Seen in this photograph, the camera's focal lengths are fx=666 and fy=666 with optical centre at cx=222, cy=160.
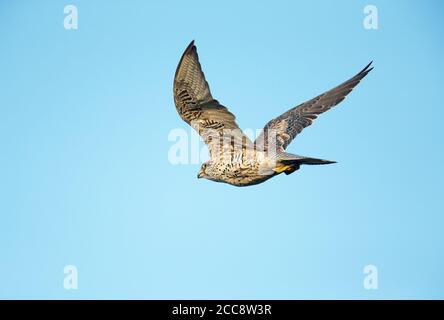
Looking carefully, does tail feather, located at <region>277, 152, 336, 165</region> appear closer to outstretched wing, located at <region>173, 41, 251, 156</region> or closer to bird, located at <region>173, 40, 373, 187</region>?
bird, located at <region>173, 40, 373, 187</region>

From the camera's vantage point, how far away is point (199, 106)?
11.0 meters

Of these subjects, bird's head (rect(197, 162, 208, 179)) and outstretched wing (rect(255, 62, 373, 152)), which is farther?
outstretched wing (rect(255, 62, 373, 152))

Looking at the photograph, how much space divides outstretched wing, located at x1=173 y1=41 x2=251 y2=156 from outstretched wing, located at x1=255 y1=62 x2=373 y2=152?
112 cm

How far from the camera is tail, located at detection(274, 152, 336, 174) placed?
10221 mm

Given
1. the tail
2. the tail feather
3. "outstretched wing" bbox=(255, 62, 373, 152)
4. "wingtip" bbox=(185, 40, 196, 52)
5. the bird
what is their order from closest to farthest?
the tail feather → the tail → "wingtip" bbox=(185, 40, 196, 52) → the bird → "outstretched wing" bbox=(255, 62, 373, 152)

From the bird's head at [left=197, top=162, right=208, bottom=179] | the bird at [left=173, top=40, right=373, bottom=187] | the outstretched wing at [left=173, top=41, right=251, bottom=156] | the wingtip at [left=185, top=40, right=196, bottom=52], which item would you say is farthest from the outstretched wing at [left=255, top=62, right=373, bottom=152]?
the wingtip at [left=185, top=40, right=196, bottom=52]

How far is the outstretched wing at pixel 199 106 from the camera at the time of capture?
10.8 metres

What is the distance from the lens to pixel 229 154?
11.1 metres

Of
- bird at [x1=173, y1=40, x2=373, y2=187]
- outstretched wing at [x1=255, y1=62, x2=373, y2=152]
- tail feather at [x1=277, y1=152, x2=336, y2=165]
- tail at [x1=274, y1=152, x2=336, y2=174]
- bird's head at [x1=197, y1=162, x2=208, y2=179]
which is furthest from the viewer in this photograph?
outstretched wing at [x1=255, y1=62, x2=373, y2=152]

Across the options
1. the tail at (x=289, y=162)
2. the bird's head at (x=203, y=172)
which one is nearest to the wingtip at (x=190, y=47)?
the bird's head at (x=203, y=172)

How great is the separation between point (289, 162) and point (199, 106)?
1794 millimetres

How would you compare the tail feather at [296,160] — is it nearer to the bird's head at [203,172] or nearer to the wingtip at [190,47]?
the bird's head at [203,172]
